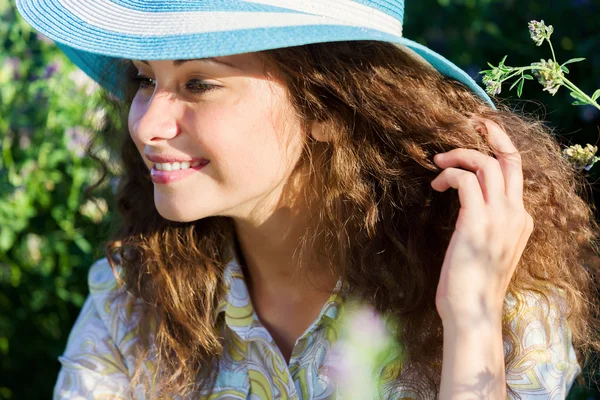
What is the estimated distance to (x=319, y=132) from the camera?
6.20 ft

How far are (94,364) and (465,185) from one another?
1.07 meters

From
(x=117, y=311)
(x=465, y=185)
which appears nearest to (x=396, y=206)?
(x=465, y=185)

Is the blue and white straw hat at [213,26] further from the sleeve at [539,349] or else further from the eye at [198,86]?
the sleeve at [539,349]

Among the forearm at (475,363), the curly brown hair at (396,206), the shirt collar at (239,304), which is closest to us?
the forearm at (475,363)

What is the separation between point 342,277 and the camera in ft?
6.50

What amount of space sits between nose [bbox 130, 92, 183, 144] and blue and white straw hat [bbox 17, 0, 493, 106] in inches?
7.0

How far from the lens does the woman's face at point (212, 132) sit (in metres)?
1.75

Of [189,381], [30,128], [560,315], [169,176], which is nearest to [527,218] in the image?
[560,315]

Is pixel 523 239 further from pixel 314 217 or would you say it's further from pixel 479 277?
pixel 314 217

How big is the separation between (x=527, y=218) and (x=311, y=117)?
0.51 meters

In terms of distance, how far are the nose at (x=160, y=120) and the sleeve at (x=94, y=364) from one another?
2.10 feet

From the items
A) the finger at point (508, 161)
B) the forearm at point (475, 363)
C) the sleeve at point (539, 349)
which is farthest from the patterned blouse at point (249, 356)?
the finger at point (508, 161)

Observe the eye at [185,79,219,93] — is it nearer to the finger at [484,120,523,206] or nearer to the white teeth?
the white teeth

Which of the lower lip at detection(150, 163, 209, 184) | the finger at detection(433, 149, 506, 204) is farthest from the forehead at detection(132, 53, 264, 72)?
the finger at detection(433, 149, 506, 204)
